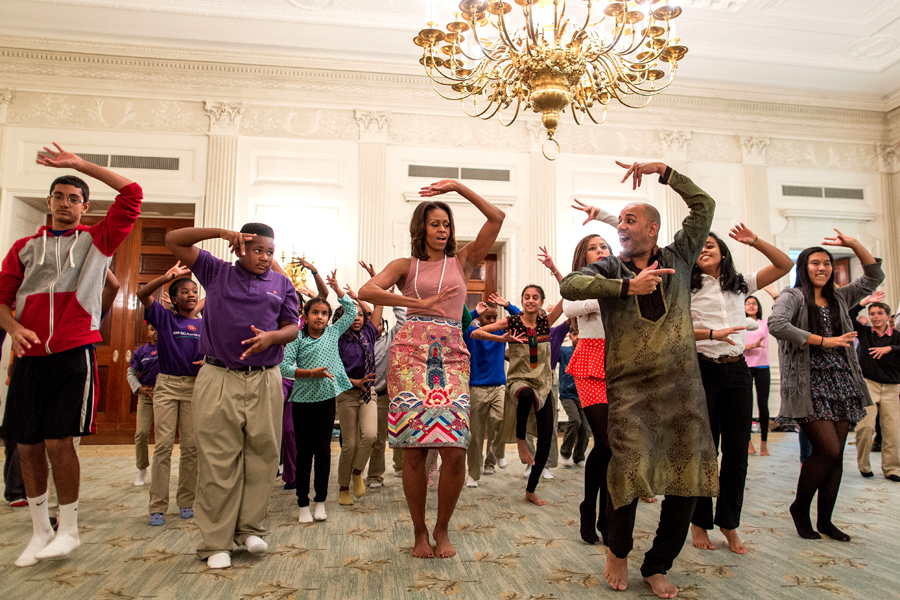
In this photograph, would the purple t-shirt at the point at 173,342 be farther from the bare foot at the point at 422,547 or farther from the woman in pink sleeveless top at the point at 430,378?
the bare foot at the point at 422,547

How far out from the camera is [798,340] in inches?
113

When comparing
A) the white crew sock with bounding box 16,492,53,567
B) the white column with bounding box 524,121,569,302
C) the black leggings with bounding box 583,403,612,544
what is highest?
the white column with bounding box 524,121,569,302

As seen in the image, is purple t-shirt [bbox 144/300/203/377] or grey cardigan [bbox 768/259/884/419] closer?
grey cardigan [bbox 768/259/884/419]

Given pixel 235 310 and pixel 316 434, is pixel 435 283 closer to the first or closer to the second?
pixel 235 310

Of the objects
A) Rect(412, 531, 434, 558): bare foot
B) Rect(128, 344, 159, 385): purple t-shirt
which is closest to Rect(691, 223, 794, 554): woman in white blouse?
Rect(412, 531, 434, 558): bare foot

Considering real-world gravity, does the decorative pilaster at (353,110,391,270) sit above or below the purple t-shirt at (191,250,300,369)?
above

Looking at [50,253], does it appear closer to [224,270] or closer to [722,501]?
[224,270]

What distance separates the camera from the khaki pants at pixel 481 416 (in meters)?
4.10

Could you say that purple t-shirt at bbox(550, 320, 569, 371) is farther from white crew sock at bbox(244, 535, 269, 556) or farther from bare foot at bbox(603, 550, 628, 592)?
white crew sock at bbox(244, 535, 269, 556)

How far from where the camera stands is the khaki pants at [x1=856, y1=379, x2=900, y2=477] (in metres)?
4.39

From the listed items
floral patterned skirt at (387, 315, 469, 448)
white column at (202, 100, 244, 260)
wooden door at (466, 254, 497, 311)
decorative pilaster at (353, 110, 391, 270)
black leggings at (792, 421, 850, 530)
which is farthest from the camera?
wooden door at (466, 254, 497, 311)

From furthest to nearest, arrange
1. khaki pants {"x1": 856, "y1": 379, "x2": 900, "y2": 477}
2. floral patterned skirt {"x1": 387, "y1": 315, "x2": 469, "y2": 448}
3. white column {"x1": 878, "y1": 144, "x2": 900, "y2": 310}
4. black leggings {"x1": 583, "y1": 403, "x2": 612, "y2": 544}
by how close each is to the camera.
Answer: white column {"x1": 878, "y1": 144, "x2": 900, "y2": 310} < khaki pants {"x1": 856, "y1": 379, "x2": 900, "y2": 477} < black leggings {"x1": 583, "y1": 403, "x2": 612, "y2": 544} < floral patterned skirt {"x1": 387, "y1": 315, "x2": 469, "y2": 448}

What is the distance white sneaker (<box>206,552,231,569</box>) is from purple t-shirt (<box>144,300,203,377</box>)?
4.28 ft

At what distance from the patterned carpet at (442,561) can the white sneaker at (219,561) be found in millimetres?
37
